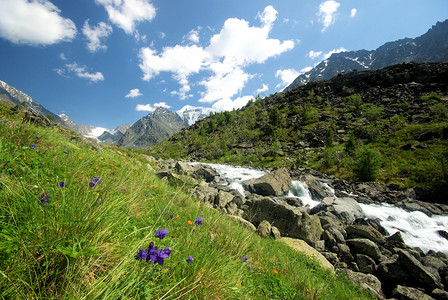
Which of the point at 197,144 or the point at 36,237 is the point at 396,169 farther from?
the point at 197,144

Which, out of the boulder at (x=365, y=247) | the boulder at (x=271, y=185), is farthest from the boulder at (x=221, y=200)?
the boulder at (x=365, y=247)

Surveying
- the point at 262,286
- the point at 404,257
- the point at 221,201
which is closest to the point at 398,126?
the point at 404,257

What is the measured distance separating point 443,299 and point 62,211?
11.0 metres

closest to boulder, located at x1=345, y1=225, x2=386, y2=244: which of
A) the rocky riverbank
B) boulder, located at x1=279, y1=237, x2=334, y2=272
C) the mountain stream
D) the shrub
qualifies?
the rocky riverbank

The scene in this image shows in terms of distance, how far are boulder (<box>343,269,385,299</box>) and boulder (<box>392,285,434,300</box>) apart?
0.43 metres

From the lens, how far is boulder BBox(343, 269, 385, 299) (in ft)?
19.1

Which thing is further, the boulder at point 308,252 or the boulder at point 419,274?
the boulder at point 308,252

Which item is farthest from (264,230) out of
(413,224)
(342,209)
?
(413,224)

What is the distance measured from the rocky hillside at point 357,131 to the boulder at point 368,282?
20.2 m

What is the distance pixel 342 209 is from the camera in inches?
503

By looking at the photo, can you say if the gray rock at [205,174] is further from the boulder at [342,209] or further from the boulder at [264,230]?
the boulder at [264,230]

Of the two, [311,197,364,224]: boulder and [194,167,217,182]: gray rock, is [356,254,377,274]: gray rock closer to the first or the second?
[311,197,364,224]: boulder

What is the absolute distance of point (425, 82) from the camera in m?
57.8

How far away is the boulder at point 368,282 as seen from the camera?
5.82 metres
